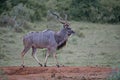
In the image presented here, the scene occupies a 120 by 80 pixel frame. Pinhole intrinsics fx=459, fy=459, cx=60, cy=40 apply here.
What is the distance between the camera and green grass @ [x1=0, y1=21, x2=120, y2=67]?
628 inches

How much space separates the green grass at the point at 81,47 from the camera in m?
16.0

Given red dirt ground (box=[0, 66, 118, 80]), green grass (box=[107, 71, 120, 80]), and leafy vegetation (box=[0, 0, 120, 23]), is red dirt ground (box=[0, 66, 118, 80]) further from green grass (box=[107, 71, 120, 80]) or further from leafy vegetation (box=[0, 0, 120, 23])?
leafy vegetation (box=[0, 0, 120, 23])

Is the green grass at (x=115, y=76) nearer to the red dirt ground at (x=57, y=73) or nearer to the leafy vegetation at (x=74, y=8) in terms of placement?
the red dirt ground at (x=57, y=73)

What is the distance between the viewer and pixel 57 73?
12.0m

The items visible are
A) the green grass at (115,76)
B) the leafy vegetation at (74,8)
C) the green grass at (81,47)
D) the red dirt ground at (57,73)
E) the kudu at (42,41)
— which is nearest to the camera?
the green grass at (115,76)

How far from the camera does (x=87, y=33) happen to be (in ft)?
77.0

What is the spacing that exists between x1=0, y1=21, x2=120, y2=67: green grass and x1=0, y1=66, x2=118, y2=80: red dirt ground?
8.61ft

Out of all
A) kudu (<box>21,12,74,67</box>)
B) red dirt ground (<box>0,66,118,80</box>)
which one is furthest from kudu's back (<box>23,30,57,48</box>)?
red dirt ground (<box>0,66,118,80</box>)

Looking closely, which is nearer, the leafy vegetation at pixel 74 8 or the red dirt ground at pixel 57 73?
the red dirt ground at pixel 57 73

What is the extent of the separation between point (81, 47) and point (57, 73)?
7242mm

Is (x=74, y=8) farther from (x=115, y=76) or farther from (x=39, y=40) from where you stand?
(x=115, y=76)

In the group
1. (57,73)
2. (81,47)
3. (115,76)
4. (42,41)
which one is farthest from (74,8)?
(115,76)

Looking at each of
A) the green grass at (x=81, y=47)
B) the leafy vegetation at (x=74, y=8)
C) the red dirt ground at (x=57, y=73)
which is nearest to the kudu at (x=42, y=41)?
the red dirt ground at (x=57, y=73)

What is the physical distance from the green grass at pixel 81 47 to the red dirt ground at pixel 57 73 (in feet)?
8.61
